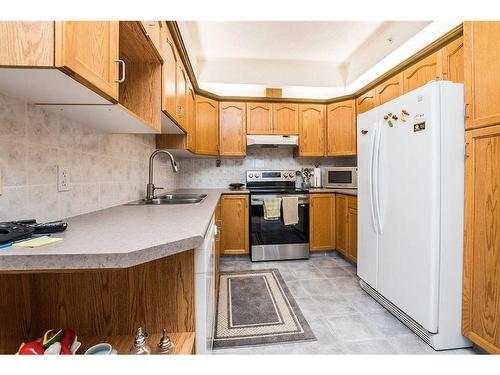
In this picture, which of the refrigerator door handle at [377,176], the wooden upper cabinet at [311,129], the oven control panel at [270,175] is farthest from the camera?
the oven control panel at [270,175]

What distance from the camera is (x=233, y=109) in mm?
3215

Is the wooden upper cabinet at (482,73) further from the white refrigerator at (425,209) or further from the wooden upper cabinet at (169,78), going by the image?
the wooden upper cabinet at (169,78)

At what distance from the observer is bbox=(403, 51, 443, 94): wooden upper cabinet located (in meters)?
1.98

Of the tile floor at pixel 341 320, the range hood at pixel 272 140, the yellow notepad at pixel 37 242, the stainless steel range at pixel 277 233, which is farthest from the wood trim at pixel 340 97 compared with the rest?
the tile floor at pixel 341 320

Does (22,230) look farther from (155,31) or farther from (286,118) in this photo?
(286,118)

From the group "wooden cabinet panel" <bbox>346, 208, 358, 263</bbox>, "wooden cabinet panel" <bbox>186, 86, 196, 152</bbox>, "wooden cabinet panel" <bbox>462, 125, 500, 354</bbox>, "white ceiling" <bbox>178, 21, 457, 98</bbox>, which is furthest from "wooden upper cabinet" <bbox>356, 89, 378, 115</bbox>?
"wooden cabinet panel" <bbox>186, 86, 196, 152</bbox>

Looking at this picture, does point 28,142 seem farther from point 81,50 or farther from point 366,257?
point 366,257

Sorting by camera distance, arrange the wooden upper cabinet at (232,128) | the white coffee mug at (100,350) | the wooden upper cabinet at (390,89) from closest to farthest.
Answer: the white coffee mug at (100,350)
the wooden upper cabinet at (390,89)
the wooden upper cabinet at (232,128)

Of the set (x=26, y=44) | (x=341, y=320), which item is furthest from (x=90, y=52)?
(x=341, y=320)

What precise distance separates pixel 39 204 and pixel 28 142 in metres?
0.23

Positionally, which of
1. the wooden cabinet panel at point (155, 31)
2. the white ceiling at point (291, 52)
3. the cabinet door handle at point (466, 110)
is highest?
the white ceiling at point (291, 52)

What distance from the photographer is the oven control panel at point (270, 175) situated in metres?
3.43

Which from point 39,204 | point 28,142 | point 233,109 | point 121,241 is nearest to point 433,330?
point 121,241

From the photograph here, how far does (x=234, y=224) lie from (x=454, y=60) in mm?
2554
